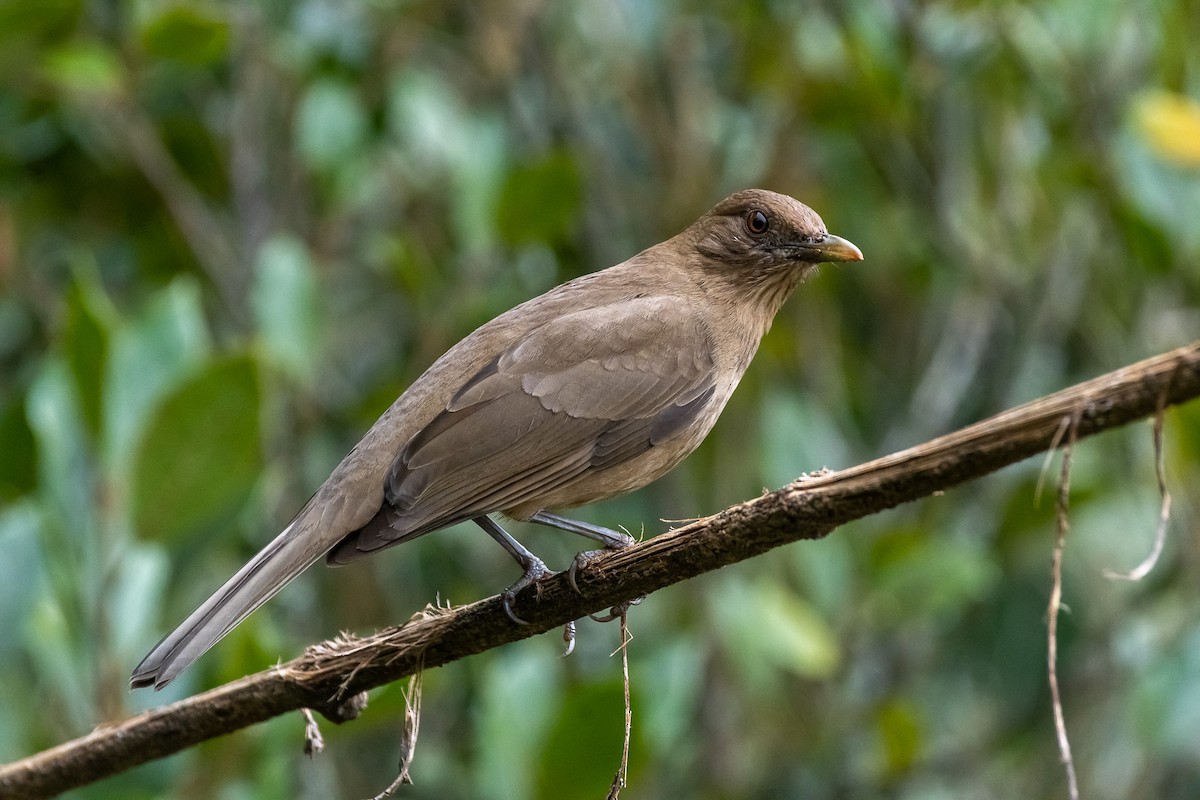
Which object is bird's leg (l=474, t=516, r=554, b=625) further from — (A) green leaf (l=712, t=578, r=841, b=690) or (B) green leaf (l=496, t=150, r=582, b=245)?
(B) green leaf (l=496, t=150, r=582, b=245)

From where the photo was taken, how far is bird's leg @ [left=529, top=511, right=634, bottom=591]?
3.03 m

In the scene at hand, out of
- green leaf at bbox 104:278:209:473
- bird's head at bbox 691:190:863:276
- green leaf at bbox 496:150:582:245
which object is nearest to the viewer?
green leaf at bbox 104:278:209:473

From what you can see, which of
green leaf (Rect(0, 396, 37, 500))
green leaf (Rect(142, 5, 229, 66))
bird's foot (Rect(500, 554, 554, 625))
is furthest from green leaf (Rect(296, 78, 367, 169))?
bird's foot (Rect(500, 554, 554, 625))

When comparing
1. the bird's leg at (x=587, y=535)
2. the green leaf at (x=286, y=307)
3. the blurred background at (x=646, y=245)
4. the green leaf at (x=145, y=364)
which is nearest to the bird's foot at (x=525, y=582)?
the bird's leg at (x=587, y=535)

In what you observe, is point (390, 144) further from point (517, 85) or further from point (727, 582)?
point (727, 582)

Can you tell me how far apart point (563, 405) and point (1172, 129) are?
2142mm

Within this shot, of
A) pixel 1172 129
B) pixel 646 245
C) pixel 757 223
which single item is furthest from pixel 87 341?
pixel 1172 129

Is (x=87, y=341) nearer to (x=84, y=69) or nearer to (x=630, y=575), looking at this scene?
(x=84, y=69)

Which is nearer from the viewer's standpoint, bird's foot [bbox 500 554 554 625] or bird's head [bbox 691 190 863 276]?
bird's foot [bbox 500 554 554 625]

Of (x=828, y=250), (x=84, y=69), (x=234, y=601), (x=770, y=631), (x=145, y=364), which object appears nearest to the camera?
(x=234, y=601)

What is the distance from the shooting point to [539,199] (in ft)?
17.2

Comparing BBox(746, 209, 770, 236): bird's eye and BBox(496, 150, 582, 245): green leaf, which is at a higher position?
BBox(496, 150, 582, 245): green leaf

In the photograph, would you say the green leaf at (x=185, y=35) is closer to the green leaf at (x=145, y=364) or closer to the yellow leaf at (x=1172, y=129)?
the green leaf at (x=145, y=364)

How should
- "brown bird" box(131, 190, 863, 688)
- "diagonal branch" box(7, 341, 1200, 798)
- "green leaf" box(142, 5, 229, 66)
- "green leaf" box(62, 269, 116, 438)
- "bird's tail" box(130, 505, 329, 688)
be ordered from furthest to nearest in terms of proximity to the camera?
1. "green leaf" box(142, 5, 229, 66)
2. "green leaf" box(62, 269, 116, 438)
3. "brown bird" box(131, 190, 863, 688)
4. "bird's tail" box(130, 505, 329, 688)
5. "diagonal branch" box(7, 341, 1200, 798)
